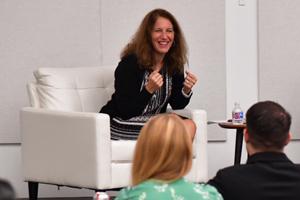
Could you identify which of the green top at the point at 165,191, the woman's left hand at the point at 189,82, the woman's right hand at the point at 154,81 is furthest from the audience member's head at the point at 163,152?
the woman's left hand at the point at 189,82

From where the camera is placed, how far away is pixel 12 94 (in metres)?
5.51

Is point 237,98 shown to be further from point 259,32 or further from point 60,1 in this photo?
point 60,1

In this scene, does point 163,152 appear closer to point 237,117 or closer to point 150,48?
point 150,48

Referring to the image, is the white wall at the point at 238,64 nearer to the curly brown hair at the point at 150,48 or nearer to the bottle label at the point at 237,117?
the bottle label at the point at 237,117

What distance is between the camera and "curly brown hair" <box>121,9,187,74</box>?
4.55 meters

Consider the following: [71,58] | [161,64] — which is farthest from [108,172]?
[71,58]

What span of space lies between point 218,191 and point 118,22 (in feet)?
11.6

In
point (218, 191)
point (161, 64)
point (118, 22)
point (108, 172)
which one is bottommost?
point (108, 172)

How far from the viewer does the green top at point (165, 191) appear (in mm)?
1877

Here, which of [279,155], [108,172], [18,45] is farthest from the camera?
[18,45]

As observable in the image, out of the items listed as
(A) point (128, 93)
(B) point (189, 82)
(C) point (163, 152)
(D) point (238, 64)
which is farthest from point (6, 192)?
(D) point (238, 64)

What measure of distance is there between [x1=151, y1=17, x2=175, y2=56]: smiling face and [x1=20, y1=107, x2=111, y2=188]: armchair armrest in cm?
73

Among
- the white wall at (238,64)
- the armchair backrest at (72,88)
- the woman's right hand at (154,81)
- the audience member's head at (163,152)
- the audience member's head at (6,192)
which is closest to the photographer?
the audience member's head at (6,192)

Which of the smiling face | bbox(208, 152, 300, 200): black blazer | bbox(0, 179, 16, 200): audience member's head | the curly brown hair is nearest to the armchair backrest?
the curly brown hair
